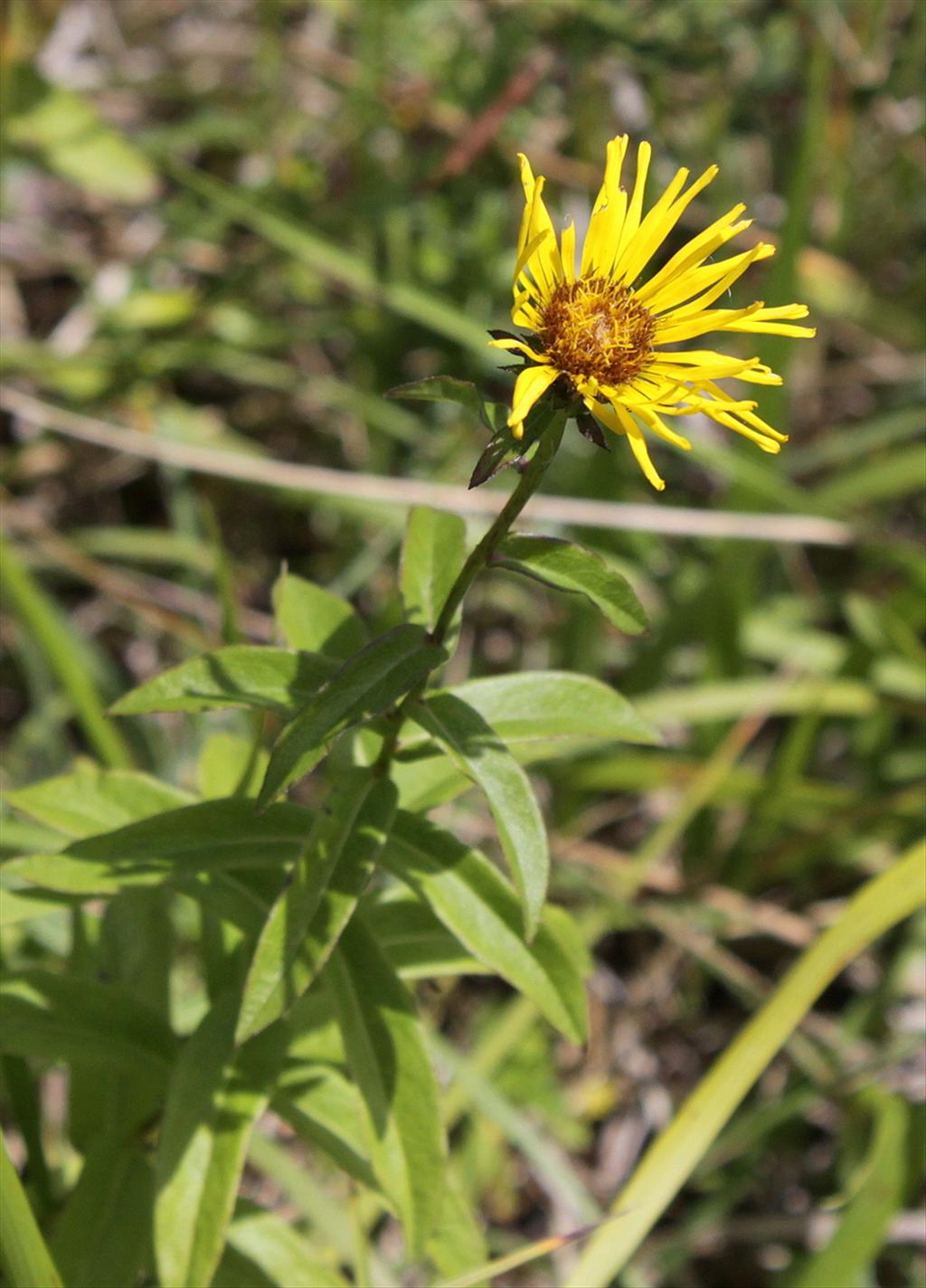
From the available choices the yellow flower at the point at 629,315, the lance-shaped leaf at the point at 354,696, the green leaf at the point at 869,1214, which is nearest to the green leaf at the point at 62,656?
the lance-shaped leaf at the point at 354,696

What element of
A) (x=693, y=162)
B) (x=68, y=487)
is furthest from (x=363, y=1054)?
(x=693, y=162)

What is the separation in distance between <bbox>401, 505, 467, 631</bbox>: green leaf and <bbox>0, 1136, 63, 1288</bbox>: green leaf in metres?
0.57

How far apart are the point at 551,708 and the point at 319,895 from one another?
0.93ft

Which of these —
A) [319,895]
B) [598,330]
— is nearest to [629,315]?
[598,330]

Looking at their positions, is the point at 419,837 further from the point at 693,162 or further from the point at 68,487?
the point at 693,162

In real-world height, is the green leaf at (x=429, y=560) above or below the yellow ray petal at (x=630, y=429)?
below

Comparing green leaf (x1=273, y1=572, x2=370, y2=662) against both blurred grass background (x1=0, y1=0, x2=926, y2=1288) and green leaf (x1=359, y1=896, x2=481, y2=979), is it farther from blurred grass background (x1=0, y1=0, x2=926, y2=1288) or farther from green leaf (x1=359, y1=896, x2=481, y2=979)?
blurred grass background (x1=0, y1=0, x2=926, y2=1288)

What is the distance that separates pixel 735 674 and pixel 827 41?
144 centimetres

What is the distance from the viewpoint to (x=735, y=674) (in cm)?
247

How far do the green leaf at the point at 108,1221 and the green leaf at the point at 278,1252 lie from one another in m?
0.10

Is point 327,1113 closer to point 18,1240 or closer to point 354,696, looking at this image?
point 18,1240

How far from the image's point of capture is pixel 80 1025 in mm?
1271

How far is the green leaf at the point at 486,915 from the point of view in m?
1.16

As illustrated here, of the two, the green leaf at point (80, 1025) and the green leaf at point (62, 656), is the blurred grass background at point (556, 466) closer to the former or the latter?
the green leaf at point (62, 656)
